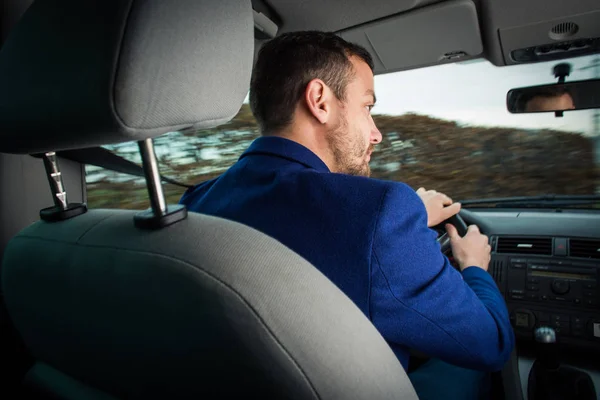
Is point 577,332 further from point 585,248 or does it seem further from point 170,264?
point 170,264

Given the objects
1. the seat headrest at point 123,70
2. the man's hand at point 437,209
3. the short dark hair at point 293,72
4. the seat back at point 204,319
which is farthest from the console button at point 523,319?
the seat headrest at point 123,70

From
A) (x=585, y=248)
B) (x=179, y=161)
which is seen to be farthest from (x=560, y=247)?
(x=179, y=161)

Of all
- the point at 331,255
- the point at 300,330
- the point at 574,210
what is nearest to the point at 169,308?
the point at 300,330

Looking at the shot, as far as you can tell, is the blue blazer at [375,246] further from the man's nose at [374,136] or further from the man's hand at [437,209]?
the man's hand at [437,209]

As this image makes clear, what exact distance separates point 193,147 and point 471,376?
1.91 metres

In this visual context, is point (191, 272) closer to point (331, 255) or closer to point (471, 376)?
point (331, 255)

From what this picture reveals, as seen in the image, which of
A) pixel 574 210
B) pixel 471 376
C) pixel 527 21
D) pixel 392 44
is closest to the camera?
pixel 471 376

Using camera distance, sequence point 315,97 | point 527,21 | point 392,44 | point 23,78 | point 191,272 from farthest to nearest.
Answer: point 392,44
point 527,21
point 315,97
point 23,78
point 191,272

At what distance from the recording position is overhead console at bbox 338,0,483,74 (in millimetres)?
2217

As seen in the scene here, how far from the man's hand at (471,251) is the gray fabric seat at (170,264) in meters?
0.87

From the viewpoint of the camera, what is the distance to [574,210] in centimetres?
277

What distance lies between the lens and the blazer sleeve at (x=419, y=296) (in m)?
1.14

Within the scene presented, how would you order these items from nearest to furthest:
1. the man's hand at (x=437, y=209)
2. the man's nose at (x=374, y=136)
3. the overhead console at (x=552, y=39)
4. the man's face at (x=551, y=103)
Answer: the man's nose at (x=374, y=136), the man's hand at (x=437, y=209), the overhead console at (x=552, y=39), the man's face at (x=551, y=103)

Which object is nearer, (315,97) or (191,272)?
(191,272)
